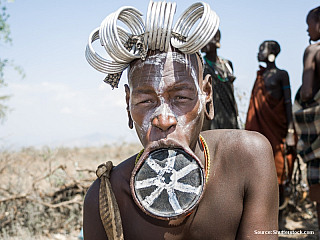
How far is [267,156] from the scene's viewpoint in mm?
1522

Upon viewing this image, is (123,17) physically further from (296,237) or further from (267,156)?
(296,237)

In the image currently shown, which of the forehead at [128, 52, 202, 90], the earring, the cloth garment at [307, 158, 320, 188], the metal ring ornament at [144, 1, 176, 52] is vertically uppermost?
the earring

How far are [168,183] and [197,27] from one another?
696 millimetres

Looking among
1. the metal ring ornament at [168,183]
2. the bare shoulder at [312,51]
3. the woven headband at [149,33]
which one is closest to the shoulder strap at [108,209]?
the metal ring ornament at [168,183]

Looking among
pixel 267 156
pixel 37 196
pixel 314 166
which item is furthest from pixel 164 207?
pixel 37 196

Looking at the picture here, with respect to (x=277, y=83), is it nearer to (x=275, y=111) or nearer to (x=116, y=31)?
(x=275, y=111)

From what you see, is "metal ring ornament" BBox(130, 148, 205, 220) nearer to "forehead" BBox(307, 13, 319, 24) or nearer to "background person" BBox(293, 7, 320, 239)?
"background person" BBox(293, 7, 320, 239)

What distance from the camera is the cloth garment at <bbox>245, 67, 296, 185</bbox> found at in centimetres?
460

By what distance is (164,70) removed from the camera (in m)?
1.47

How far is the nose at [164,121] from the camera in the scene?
53.0 inches

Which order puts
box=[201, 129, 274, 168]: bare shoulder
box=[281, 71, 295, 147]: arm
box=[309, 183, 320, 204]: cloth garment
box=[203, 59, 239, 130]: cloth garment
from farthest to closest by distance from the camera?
box=[281, 71, 295, 147]: arm < box=[203, 59, 239, 130]: cloth garment < box=[309, 183, 320, 204]: cloth garment < box=[201, 129, 274, 168]: bare shoulder

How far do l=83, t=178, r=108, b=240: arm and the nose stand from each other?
20.8 inches

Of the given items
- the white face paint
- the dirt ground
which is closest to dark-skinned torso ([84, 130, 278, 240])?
the white face paint

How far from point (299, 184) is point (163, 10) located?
4.32 meters
